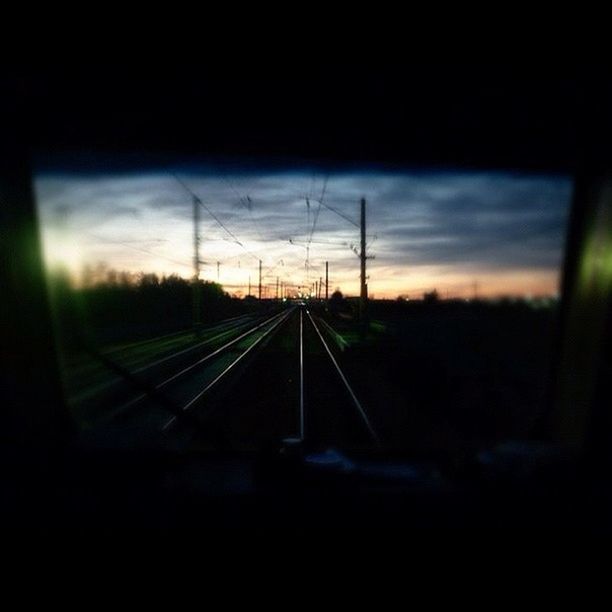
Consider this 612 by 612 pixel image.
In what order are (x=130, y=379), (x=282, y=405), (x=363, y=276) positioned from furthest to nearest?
(x=363, y=276) < (x=282, y=405) < (x=130, y=379)

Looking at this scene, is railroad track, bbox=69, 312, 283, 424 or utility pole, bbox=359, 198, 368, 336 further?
utility pole, bbox=359, 198, 368, 336

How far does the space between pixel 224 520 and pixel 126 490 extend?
763mm

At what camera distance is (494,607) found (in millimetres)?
2590

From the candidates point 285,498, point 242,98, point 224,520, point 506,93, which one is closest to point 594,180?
point 506,93

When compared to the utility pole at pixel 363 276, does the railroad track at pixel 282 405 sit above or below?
below

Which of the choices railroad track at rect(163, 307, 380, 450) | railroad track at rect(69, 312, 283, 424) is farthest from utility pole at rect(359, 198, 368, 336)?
railroad track at rect(69, 312, 283, 424)

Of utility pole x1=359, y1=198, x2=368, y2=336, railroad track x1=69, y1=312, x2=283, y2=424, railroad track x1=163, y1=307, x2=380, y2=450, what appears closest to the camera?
→ railroad track x1=69, y1=312, x2=283, y2=424

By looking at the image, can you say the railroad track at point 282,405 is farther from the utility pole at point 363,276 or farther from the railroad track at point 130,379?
the utility pole at point 363,276

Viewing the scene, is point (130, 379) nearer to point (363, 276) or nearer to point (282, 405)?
point (282, 405)

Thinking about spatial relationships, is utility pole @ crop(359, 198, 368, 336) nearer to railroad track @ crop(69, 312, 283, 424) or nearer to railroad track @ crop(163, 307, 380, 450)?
railroad track @ crop(163, 307, 380, 450)

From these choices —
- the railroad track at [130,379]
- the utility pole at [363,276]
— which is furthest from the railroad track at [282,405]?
the utility pole at [363,276]

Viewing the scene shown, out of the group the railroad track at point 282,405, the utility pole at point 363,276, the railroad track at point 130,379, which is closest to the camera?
the railroad track at point 130,379

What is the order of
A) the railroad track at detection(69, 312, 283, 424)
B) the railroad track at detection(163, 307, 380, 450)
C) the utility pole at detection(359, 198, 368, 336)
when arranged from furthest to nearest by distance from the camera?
the utility pole at detection(359, 198, 368, 336), the railroad track at detection(163, 307, 380, 450), the railroad track at detection(69, 312, 283, 424)

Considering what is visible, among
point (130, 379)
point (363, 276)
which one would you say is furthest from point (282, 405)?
point (363, 276)
